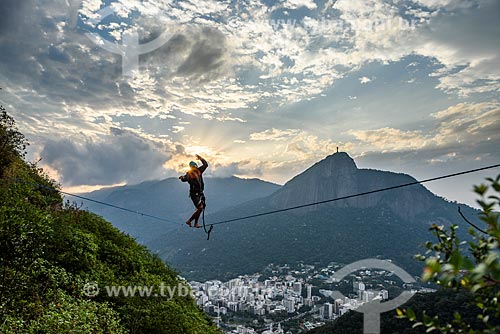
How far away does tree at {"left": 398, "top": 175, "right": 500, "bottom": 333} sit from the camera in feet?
4.38

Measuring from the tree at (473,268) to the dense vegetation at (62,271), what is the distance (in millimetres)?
6967

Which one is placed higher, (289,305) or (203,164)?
(203,164)

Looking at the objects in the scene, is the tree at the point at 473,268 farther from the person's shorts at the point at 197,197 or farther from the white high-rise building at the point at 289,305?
the white high-rise building at the point at 289,305

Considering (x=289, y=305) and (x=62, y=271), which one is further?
(x=289, y=305)

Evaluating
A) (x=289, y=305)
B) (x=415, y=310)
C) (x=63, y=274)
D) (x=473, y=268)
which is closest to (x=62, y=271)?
(x=63, y=274)

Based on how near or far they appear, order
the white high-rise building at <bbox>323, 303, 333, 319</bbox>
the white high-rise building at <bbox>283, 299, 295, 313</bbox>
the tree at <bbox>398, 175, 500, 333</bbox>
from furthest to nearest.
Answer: the white high-rise building at <bbox>283, 299, 295, 313</bbox>
the white high-rise building at <bbox>323, 303, 333, 319</bbox>
the tree at <bbox>398, 175, 500, 333</bbox>

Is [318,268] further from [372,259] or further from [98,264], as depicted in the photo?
[98,264]

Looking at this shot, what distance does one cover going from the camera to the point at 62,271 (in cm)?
932

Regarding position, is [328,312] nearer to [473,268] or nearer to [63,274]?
[63,274]

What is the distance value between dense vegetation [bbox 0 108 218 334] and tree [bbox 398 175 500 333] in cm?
697

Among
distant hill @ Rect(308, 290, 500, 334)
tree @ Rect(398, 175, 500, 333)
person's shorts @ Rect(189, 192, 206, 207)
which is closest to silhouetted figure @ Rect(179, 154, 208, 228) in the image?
person's shorts @ Rect(189, 192, 206, 207)

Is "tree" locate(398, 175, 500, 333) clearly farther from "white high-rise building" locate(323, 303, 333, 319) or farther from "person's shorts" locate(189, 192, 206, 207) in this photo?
"white high-rise building" locate(323, 303, 333, 319)

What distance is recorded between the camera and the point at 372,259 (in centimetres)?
15112

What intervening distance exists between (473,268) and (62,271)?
10476mm
